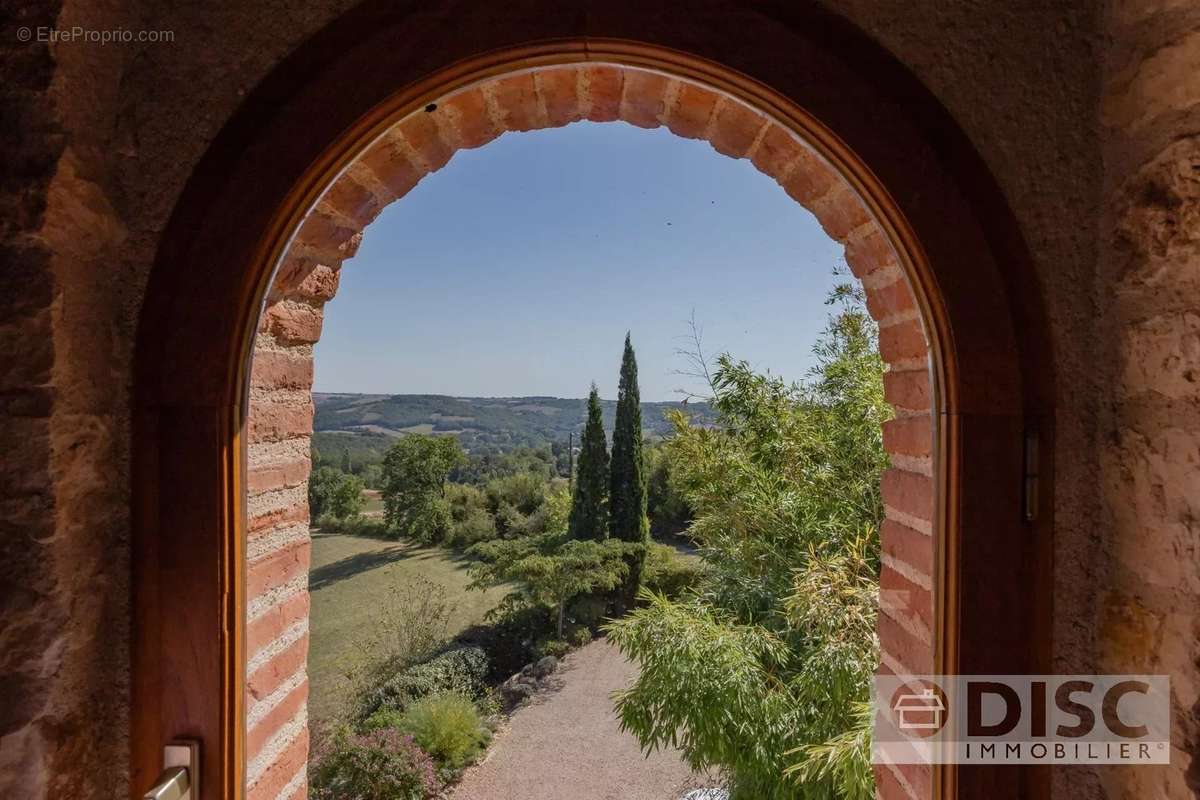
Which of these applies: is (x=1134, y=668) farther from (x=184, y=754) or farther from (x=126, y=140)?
(x=126, y=140)

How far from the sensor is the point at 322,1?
1.85ft

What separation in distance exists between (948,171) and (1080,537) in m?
0.41

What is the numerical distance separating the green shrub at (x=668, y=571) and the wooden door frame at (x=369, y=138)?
8.00 ft

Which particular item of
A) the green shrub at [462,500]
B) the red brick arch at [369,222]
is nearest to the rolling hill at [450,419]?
the green shrub at [462,500]

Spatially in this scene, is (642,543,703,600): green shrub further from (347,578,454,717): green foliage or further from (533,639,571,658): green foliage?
(347,578,454,717): green foliage

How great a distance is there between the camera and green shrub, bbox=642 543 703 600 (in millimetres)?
3172

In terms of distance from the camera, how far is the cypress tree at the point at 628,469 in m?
4.34

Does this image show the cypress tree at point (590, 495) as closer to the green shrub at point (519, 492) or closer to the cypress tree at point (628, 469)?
the cypress tree at point (628, 469)

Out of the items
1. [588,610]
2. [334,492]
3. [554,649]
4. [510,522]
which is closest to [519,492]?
[510,522]

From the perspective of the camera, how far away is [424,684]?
3.15 m

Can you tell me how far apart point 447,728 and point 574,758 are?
759 millimetres

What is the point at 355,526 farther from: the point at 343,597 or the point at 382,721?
the point at 382,721

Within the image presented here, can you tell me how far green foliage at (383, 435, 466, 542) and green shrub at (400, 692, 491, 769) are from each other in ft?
3.06

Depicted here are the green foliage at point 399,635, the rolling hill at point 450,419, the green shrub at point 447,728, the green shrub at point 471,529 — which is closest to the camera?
the rolling hill at point 450,419
